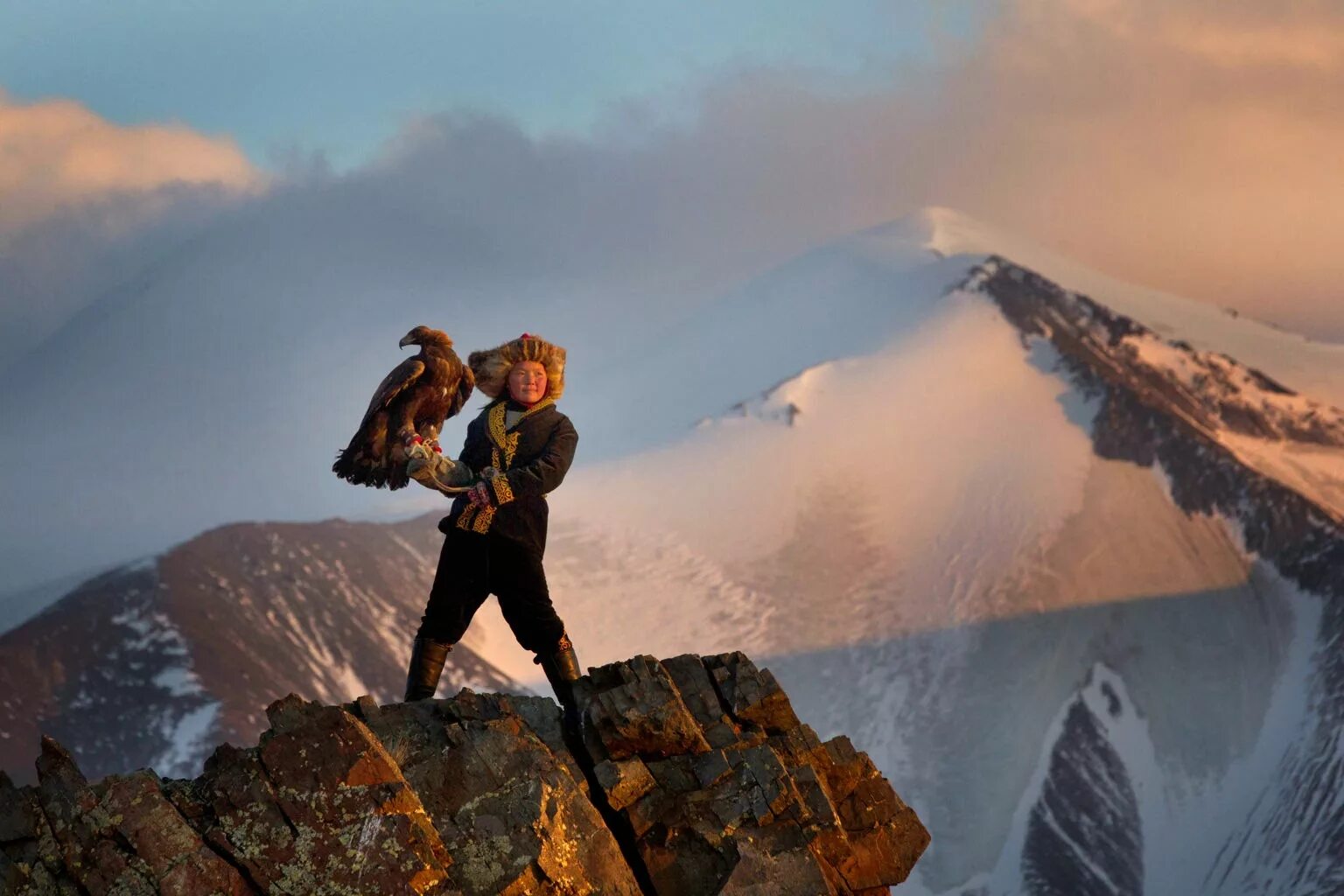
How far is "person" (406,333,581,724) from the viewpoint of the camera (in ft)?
62.4

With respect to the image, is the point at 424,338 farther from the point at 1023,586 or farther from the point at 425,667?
the point at 1023,586

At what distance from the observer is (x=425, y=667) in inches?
757

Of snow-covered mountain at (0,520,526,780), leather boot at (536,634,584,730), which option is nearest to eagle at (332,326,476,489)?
leather boot at (536,634,584,730)

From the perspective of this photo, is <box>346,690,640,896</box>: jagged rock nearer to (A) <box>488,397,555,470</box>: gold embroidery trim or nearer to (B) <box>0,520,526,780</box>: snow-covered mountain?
(A) <box>488,397,555,470</box>: gold embroidery trim

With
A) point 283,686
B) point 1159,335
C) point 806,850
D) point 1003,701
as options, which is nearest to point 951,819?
point 1003,701

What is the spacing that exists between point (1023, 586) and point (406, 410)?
76.3 metres

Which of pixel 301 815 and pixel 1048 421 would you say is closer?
pixel 301 815

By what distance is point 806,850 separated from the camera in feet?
55.5

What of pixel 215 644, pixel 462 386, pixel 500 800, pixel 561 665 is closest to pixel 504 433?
pixel 462 386

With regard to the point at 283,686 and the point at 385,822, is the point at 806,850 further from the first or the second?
the point at 283,686

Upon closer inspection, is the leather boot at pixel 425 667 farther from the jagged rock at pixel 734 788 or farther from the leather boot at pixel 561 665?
the jagged rock at pixel 734 788

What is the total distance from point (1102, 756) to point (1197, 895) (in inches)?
337

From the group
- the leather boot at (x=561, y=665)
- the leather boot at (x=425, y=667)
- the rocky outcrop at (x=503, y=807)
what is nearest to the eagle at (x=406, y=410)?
the leather boot at (x=425, y=667)

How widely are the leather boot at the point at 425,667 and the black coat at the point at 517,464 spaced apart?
1129mm
